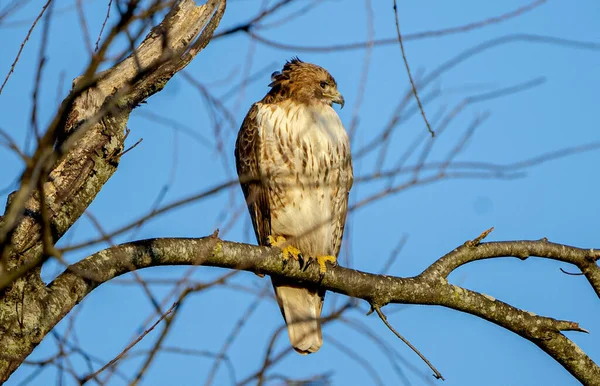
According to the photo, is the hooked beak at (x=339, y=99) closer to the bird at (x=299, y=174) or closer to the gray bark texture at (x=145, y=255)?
the bird at (x=299, y=174)

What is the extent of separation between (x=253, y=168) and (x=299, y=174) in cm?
32

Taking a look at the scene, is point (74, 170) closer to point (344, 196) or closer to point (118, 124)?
point (118, 124)

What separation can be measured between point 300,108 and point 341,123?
31 centimetres

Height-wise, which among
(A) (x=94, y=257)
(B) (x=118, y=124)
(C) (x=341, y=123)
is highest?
(C) (x=341, y=123)

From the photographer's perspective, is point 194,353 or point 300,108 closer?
point 194,353

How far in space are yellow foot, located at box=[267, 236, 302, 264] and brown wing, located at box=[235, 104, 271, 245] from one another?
100mm

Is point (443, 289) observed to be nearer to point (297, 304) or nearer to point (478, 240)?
point (478, 240)

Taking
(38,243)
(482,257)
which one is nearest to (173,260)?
(38,243)

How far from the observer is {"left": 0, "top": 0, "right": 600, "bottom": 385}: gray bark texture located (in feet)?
10.5

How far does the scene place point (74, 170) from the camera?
367 centimetres

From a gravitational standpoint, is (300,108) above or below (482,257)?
above

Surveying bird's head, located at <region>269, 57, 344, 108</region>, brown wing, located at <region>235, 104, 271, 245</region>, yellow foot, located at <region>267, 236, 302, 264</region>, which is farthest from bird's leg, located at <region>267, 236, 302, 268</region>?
bird's head, located at <region>269, 57, 344, 108</region>

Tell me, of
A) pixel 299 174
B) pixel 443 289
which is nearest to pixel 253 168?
pixel 299 174

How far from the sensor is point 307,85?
17.9 feet
